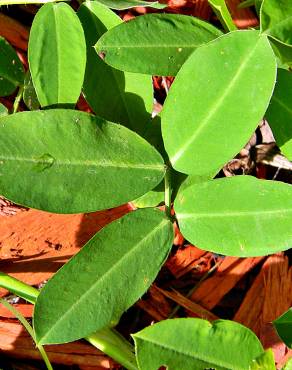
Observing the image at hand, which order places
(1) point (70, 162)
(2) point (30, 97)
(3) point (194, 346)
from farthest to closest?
(2) point (30, 97) < (3) point (194, 346) < (1) point (70, 162)

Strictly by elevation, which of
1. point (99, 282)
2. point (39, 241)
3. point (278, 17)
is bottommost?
point (39, 241)

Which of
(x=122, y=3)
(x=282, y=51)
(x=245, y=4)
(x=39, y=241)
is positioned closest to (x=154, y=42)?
(x=122, y=3)

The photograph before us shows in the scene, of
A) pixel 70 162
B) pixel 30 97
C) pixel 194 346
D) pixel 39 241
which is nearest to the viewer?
pixel 70 162

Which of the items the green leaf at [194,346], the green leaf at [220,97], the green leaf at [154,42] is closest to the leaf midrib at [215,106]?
the green leaf at [220,97]

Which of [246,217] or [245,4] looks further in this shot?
[245,4]

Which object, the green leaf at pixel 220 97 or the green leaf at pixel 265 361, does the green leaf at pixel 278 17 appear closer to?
the green leaf at pixel 220 97

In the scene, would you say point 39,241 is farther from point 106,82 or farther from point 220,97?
point 220,97

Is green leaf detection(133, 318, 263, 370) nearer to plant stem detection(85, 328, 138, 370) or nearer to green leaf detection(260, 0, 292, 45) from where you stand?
plant stem detection(85, 328, 138, 370)

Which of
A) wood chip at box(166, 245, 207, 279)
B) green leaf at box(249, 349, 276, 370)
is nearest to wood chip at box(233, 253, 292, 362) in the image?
wood chip at box(166, 245, 207, 279)
